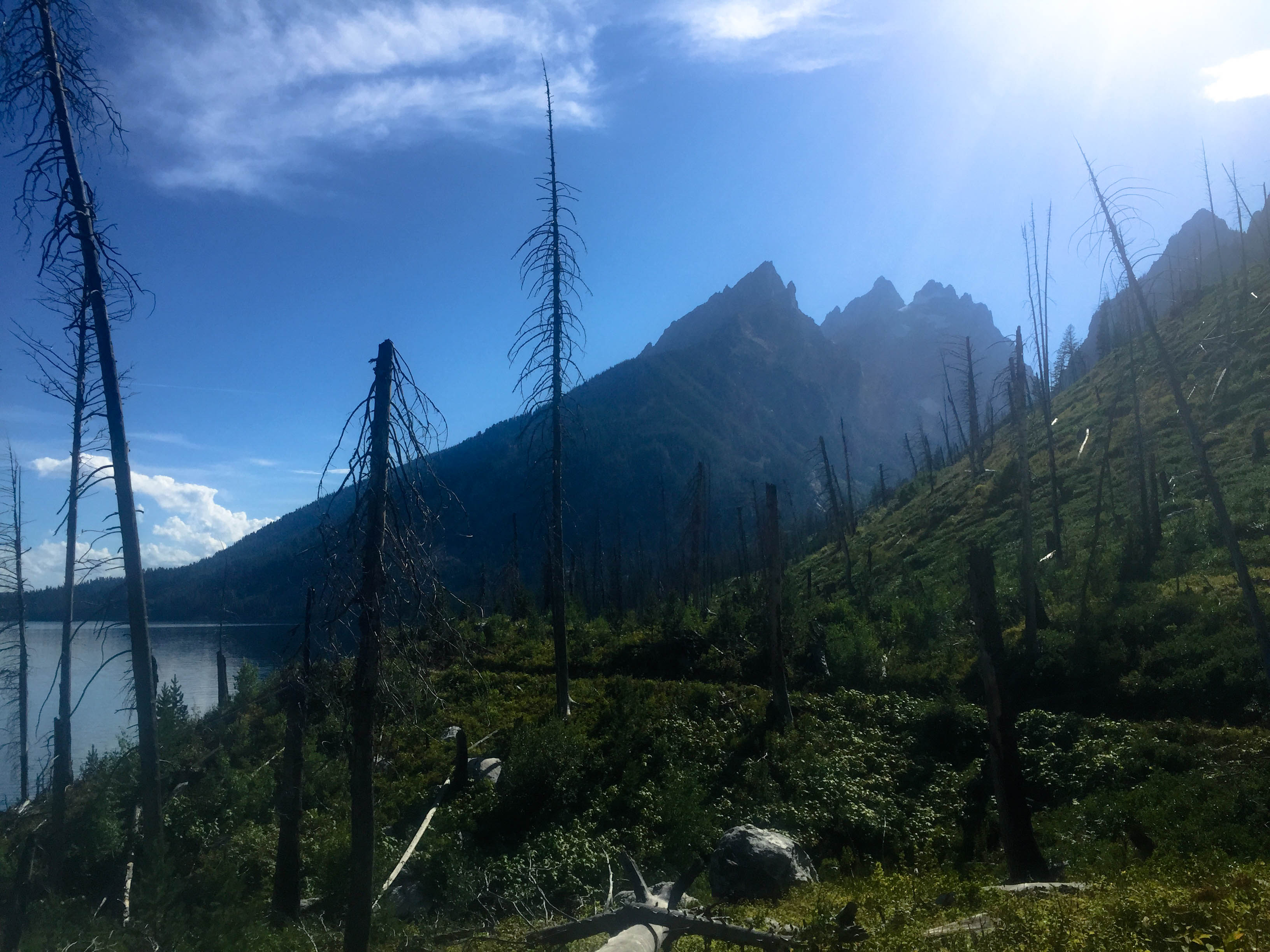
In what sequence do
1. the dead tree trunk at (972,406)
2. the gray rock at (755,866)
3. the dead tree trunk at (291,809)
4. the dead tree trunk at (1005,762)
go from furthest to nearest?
1. the dead tree trunk at (972,406)
2. the dead tree trunk at (291,809)
3. the gray rock at (755,866)
4. the dead tree trunk at (1005,762)

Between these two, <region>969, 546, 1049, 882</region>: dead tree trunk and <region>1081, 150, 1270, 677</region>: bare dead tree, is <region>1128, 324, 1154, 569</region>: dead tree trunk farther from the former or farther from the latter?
<region>969, 546, 1049, 882</region>: dead tree trunk

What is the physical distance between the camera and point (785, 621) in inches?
868

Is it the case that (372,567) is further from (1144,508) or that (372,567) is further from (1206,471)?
(1144,508)

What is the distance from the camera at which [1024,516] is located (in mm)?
19281

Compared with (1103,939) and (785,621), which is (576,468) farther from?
(1103,939)

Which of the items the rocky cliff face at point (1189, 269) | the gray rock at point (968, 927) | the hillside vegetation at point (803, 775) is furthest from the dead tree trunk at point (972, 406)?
the gray rock at point (968, 927)

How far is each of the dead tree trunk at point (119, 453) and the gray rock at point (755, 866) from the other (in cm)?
821

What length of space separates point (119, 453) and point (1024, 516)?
21.3 meters

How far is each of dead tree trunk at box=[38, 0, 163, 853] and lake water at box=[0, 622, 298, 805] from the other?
0.42 meters

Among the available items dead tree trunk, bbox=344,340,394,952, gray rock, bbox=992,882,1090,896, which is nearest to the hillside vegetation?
gray rock, bbox=992,882,1090,896

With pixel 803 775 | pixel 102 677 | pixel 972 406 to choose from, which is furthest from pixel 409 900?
pixel 102 677

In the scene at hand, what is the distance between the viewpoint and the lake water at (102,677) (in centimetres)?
1678

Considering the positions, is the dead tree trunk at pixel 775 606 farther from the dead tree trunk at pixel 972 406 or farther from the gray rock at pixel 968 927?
the dead tree trunk at pixel 972 406

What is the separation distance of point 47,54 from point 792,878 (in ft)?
54.2
